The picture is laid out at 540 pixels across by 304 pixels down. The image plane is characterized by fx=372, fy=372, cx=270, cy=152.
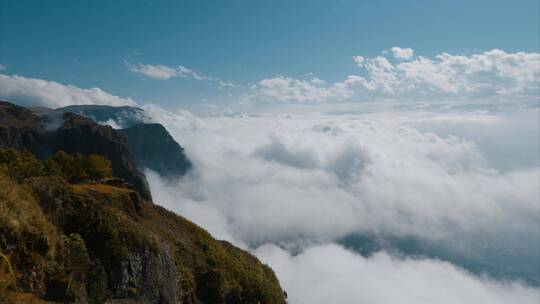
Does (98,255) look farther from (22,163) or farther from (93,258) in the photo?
(22,163)

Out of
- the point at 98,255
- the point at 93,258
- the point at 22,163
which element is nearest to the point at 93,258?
the point at 93,258

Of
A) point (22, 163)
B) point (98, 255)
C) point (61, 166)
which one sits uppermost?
point (22, 163)

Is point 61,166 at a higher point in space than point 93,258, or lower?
higher

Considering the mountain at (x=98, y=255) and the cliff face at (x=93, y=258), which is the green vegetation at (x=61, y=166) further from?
the cliff face at (x=93, y=258)

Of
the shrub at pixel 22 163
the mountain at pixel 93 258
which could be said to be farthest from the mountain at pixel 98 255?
the shrub at pixel 22 163

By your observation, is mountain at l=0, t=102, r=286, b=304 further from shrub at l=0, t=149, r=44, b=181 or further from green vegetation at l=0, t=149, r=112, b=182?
green vegetation at l=0, t=149, r=112, b=182

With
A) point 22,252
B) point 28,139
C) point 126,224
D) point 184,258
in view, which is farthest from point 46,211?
point 28,139

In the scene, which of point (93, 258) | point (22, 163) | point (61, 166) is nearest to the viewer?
point (93, 258)

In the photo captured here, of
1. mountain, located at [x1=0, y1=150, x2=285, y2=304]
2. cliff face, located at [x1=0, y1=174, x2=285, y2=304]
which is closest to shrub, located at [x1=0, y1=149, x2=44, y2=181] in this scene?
mountain, located at [x1=0, y1=150, x2=285, y2=304]

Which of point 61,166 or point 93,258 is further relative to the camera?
point 61,166
